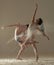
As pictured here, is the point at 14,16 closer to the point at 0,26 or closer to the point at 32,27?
the point at 0,26

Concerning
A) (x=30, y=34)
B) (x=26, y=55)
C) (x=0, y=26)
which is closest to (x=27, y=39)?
(x=30, y=34)

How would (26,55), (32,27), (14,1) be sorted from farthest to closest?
(14,1) → (26,55) → (32,27)

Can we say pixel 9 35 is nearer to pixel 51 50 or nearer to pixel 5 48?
pixel 5 48

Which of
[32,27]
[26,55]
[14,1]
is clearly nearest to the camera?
[32,27]

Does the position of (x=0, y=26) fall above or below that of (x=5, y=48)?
above

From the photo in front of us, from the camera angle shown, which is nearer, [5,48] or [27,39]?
[27,39]

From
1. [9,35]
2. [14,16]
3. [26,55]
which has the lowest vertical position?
[26,55]

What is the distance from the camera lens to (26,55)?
1754 millimetres

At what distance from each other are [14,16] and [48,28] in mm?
251

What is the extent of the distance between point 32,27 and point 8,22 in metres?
0.47

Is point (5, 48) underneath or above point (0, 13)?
underneath

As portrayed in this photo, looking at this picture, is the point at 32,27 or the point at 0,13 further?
the point at 0,13

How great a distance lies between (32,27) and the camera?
4.66 feet

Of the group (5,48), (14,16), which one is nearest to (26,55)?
(5,48)
